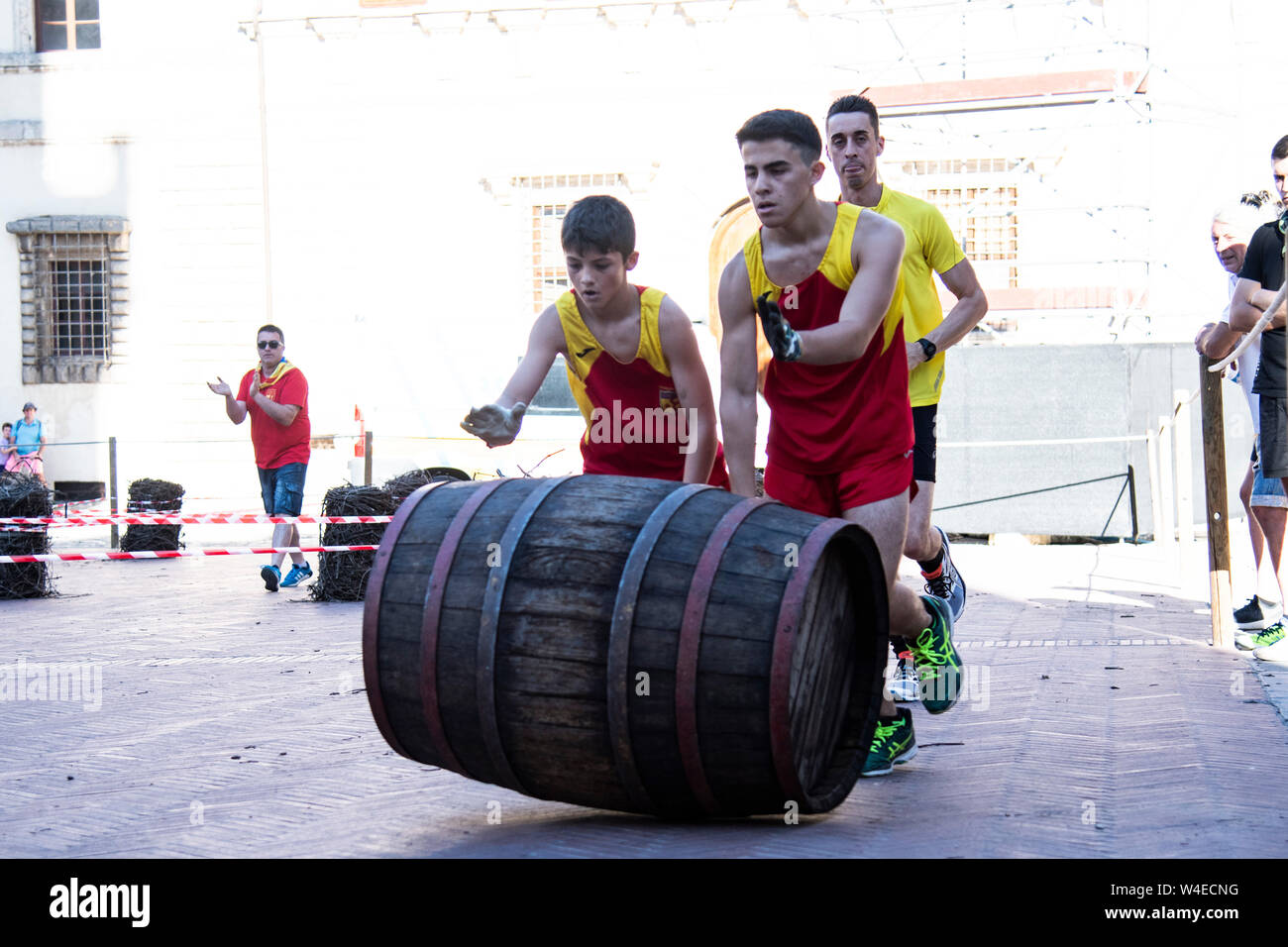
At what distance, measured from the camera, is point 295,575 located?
1090 cm

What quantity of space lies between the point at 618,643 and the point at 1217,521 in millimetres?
4279

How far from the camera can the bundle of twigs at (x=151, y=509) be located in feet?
48.2

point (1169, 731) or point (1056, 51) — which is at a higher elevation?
point (1056, 51)

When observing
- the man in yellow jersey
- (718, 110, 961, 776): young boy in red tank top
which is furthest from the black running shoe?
(718, 110, 961, 776): young boy in red tank top

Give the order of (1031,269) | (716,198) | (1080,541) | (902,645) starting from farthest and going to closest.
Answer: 1. (716,198)
2. (1031,269)
3. (1080,541)
4. (902,645)

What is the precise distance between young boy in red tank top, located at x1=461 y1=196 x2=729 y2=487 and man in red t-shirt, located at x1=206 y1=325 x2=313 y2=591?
626 cm

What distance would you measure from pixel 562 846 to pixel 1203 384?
4.44 metres

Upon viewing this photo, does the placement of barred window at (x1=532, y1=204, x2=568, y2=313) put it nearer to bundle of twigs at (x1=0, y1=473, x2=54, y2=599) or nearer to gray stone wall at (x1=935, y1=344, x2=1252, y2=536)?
gray stone wall at (x1=935, y1=344, x2=1252, y2=536)

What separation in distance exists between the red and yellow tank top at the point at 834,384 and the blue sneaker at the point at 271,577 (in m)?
7.49

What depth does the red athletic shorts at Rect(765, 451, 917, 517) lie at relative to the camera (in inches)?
159

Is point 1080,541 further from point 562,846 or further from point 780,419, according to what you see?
point 562,846

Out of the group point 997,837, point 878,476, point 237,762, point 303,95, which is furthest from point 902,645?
point 303,95

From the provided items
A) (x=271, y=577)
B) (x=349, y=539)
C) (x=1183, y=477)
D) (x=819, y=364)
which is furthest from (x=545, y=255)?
(x=819, y=364)

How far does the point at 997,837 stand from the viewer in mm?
3350
